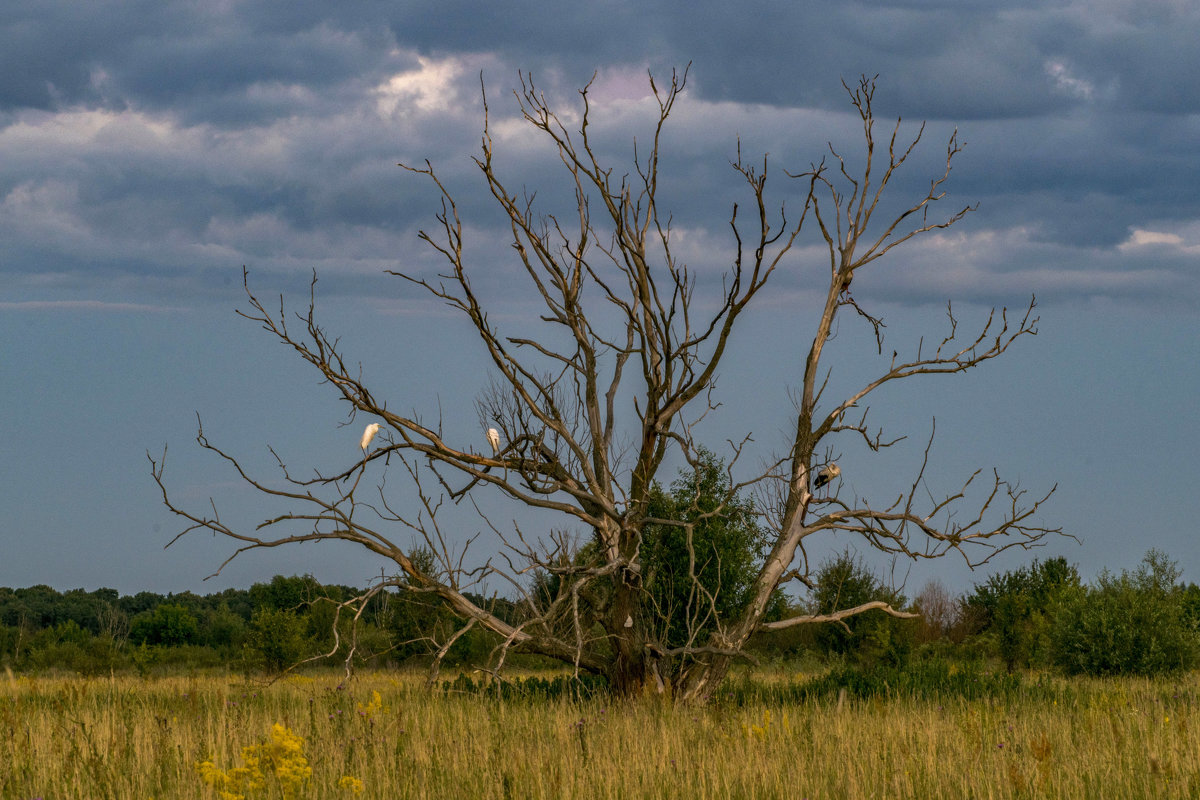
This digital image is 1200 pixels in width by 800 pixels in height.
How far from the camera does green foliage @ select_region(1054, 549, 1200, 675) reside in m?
20.4

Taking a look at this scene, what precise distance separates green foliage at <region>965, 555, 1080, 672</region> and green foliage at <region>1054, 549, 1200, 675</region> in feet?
12.7

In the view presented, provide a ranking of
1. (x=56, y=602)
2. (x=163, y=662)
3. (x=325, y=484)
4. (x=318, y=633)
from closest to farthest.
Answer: (x=325, y=484)
(x=163, y=662)
(x=318, y=633)
(x=56, y=602)

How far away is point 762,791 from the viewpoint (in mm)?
6465

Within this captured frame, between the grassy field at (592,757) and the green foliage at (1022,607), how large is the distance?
58.6ft

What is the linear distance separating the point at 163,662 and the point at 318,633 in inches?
185

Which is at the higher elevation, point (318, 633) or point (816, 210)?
point (816, 210)

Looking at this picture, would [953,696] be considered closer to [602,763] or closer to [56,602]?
[602,763]

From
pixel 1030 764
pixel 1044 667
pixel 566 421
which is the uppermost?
pixel 566 421

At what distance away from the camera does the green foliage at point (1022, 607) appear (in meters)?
27.6

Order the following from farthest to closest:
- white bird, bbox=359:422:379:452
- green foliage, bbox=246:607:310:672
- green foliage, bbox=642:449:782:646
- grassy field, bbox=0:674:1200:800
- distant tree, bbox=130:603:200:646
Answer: distant tree, bbox=130:603:200:646 → green foliage, bbox=246:607:310:672 → green foliage, bbox=642:449:782:646 → white bird, bbox=359:422:379:452 → grassy field, bbox=0:674:1200:800

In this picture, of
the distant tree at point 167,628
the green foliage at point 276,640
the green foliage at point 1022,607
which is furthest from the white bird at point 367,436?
the distant tree at point 167,628

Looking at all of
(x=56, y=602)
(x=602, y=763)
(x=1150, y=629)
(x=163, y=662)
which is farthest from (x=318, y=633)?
(x=602, y=763)

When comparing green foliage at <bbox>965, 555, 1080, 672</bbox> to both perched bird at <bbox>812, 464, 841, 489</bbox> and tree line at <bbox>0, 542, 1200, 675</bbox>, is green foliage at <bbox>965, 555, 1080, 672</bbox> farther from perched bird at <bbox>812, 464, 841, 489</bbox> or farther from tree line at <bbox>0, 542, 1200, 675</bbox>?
perched bird at <bbox>812, 464, 841, 489</bbox>

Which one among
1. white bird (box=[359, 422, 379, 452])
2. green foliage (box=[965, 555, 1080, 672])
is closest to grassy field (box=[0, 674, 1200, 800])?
white bird (box=[359, 422, 379, 452])
